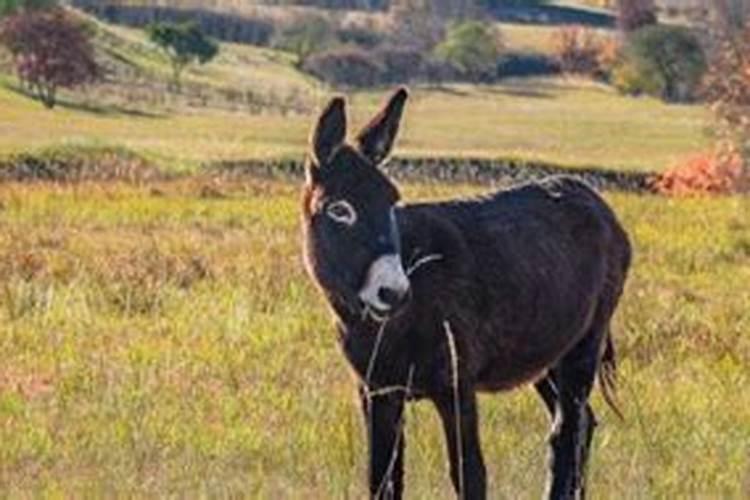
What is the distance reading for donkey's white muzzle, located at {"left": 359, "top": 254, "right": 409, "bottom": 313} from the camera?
6184 millimetres

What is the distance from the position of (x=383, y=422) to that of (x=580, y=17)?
621 ft

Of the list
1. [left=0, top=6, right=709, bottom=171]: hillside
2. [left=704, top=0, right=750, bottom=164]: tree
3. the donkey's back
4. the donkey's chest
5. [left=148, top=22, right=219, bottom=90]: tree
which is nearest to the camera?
→ the donkey's chest

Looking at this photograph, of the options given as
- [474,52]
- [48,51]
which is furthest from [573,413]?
[474,52]

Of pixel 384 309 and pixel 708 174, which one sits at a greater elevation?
pixel 384 309

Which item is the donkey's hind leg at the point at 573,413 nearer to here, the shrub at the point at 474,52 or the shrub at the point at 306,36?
the shrub at the point at 306,36

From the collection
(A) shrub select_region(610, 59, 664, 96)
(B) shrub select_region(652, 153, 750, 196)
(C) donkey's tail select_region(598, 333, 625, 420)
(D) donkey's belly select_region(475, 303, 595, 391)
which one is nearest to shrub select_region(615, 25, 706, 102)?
(A) shrub select_region(610, 59, 664, 96)

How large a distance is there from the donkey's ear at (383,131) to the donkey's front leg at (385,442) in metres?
0.99

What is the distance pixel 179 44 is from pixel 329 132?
101 metres

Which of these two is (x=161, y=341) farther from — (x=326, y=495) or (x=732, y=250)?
(x=732, y=250)

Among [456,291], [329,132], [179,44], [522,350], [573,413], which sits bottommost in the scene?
[179,44]

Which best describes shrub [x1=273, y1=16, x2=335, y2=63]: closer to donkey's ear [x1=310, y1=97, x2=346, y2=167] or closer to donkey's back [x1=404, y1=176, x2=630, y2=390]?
donkey's back [x1=404, y1=176, x2=630, y2=390]

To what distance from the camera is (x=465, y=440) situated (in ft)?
22.3

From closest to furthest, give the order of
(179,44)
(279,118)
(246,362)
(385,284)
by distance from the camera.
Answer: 1. (385,284)
2. (246,362)
3. (279,118)
4. (179,44)

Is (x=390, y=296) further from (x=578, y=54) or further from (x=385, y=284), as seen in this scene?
(x=578, y=54)
